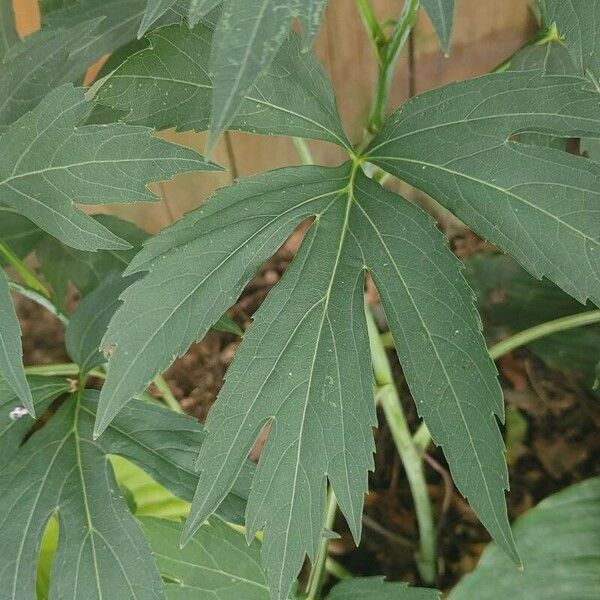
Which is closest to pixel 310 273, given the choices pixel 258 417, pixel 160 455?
pixel 258 417

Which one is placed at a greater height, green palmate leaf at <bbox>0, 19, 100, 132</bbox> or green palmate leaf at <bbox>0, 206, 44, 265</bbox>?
green palmate leaf at <bbox>0, 19, 100, 132</bbox>

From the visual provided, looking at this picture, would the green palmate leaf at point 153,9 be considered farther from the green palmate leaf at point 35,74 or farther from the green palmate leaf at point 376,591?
the green palmate leaf at point 376,591

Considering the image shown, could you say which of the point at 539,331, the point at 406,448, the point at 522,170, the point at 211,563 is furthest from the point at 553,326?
the point at 211,563

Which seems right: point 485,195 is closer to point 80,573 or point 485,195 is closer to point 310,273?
point 310,273

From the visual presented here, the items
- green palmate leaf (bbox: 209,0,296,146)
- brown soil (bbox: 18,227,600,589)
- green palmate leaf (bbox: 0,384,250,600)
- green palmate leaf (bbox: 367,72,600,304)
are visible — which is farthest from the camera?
brown soil (bbox: 18,227,600,589)

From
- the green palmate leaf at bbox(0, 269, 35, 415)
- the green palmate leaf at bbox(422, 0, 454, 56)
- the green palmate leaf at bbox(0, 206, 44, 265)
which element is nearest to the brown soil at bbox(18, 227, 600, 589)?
the green palmate leaf at bbox(0, 206, 44, 265)

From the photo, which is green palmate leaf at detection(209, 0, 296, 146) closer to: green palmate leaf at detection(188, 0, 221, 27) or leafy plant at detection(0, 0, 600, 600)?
green palmate leaf at detection(188, 0, 221, 27)

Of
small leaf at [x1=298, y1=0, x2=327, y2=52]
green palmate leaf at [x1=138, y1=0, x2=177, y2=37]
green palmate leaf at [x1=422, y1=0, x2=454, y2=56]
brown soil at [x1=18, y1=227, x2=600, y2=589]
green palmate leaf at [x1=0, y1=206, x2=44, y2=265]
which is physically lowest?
brown soil at [x1=18, y1=227, x2=600, y2=589]
